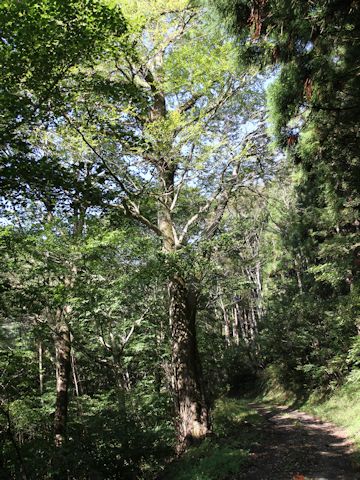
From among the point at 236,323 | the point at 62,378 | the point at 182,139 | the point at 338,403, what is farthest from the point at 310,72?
the point at 236,323

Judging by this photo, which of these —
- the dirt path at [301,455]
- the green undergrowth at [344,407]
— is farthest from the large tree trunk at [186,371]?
the green undergrowth at [344,407]

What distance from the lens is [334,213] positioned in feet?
27.1

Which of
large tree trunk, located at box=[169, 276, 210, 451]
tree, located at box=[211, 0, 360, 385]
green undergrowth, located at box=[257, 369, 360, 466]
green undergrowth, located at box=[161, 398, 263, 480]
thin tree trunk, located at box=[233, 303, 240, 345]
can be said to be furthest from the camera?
thin tree trunk, located at box=[233, 303, 240, 345]

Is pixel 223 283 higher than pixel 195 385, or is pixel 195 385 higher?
pixel 223 283

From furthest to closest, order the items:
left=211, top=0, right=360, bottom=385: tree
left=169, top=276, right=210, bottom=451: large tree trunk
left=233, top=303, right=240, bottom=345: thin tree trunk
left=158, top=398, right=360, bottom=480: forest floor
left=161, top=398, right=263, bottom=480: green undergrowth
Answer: left=233, top=303, right=240, bottom=345: thin tree trunk, left=169, top=276, right=210, bottom=451: large tree trunk, left=161, top=398, right=263, bottom=480: green undergrowth, left=158, top=398, right=360, bottom=480: forest floor, left=211, top=0, right=360, bottom=385: tree

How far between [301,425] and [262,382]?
38.9 ft

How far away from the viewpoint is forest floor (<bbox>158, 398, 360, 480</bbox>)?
5.90 metres

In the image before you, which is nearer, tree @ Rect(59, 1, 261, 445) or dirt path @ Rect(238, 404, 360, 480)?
dirt path @ Rect(238, 404, 360, 480)

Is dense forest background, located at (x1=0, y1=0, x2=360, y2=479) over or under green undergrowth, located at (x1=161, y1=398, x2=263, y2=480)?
over

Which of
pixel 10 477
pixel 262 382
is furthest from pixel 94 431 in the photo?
pixel 262 382

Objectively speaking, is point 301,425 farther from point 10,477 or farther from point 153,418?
point 10,477

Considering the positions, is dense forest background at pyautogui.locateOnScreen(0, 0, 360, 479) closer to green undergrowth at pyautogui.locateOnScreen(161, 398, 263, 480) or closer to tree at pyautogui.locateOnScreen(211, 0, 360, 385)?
tree at pyautogui.locateOnScreen(211, 0, 360, 385)

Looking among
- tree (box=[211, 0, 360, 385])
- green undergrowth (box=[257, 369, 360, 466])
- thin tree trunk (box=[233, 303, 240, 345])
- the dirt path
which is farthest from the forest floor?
thin tree trunk (box=[233, 303, 240, 345])

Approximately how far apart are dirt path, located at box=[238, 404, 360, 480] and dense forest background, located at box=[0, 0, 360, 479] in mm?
1574
